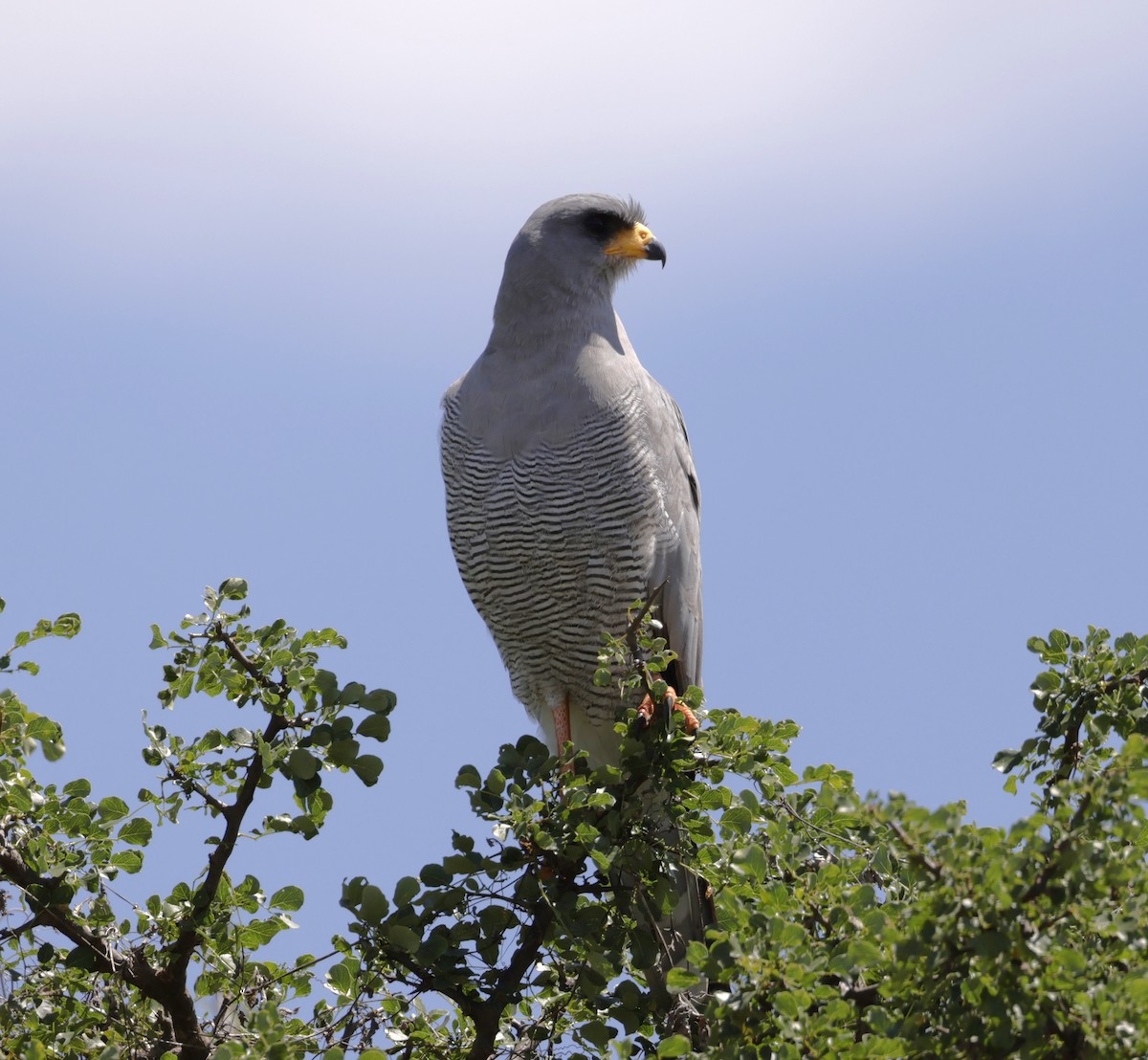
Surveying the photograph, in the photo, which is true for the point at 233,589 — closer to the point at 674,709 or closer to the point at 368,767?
the point at 368,767

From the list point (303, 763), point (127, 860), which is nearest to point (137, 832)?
point (127, 860)

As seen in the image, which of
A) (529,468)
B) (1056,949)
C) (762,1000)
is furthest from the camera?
(529,468)

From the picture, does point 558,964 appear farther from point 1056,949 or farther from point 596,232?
point 596,232

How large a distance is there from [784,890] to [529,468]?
3.07 m

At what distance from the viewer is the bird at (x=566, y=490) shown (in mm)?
5875

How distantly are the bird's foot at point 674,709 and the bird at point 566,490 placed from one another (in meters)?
1.22

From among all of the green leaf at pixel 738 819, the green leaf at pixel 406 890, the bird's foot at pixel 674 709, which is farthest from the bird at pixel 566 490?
the green leaf at pixel 406 890

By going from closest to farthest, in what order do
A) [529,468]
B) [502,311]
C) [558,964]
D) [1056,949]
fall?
[1056,949]
[558,964]
[529,468]
[502,311]

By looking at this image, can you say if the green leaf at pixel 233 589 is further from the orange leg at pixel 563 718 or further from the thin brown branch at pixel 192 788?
the orange leg at pixel 563 718

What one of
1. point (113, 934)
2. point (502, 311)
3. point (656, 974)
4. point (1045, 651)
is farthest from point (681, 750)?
point (502, 311)

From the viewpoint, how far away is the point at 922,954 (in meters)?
2.62

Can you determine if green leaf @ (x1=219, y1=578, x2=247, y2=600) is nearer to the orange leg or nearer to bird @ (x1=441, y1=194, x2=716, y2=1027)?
bird @ (x1=441, y1=194, x2=716, y2=1027)

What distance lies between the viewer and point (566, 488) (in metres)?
5.83

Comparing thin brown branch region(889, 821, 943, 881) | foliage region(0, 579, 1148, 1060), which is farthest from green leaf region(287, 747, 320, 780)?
thin brown branch region(889, 821, 943, 881)
